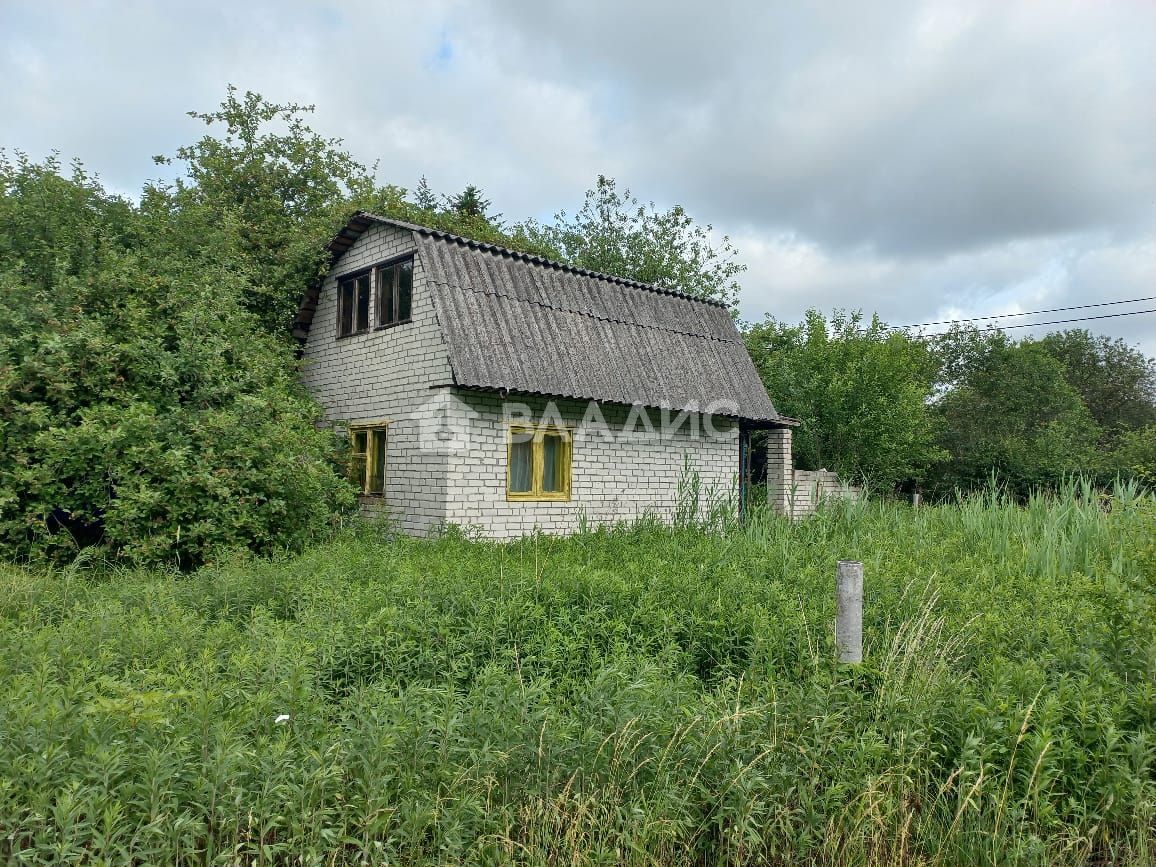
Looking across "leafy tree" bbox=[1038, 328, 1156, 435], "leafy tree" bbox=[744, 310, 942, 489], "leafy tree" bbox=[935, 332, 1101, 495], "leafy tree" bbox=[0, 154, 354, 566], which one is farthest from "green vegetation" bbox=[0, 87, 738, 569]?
"leafy tree" bbox=[1038, 328, 1156, 435]

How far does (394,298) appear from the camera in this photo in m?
11.2

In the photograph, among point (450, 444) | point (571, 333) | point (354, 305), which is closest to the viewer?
point (450, 444)

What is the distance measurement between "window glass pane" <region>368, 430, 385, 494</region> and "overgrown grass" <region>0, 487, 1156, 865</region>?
237 inches

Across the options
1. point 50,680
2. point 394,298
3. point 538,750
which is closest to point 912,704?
point 538,750

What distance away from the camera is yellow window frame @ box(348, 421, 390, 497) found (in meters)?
11.2

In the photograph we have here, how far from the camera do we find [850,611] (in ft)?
12.6

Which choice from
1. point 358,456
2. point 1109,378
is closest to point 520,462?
point 358,456

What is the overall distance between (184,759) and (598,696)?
5.42 ft

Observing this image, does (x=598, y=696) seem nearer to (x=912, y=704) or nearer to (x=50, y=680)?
(x=912, y=704)

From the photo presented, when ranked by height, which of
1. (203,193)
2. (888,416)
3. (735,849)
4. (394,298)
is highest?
(203,193)

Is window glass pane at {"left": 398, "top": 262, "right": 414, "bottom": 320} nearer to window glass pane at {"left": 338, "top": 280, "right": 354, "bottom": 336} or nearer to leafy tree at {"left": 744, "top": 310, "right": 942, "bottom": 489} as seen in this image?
window glass pane at {"left": 338, "top": 280, "right": 354, "bottom": 336}

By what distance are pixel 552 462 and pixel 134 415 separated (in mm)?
5599

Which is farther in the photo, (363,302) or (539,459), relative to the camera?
(363,302)

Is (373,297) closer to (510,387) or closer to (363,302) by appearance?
(363,302)
